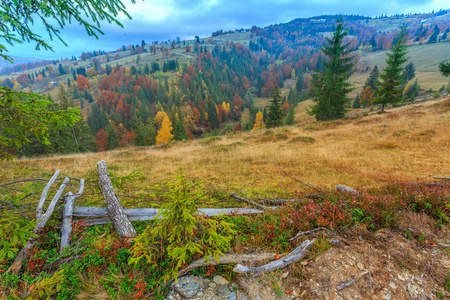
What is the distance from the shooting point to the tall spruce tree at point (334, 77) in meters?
25.7

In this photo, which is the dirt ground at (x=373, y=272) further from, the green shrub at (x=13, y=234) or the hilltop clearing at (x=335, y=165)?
the green shrub at (x=13, y=234)

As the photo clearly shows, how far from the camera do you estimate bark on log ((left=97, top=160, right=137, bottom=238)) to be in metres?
4.58

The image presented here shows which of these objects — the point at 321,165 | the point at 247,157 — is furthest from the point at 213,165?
the point at 321,165

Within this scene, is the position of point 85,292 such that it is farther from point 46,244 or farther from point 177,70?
point 177,70

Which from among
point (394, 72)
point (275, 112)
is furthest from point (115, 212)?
point (275, 112)

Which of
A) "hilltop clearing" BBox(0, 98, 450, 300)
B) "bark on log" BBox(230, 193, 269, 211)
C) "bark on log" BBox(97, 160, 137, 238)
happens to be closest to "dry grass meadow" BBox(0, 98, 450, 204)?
"hilltop clearing" BBox(0, 98, 450, 300)

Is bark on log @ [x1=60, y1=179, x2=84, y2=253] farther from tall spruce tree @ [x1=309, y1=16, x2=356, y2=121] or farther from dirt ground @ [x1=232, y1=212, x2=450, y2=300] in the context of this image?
tall spruce tree @ [x1=309, y1=16, x2=356, y2=121]

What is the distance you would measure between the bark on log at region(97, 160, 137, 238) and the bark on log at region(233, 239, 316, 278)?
9.43 feet

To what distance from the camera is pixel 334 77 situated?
27.3 meters

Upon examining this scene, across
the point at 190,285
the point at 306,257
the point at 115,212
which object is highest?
the point at 115,212

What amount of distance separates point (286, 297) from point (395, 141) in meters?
14.9

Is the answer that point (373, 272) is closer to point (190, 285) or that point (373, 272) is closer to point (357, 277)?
point (357, 277)

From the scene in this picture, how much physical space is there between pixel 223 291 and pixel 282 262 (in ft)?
4.16

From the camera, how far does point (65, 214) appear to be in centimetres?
482
